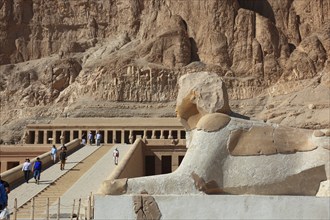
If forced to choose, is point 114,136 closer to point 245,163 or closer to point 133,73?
point 133,73

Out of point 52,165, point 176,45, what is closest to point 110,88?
point 176,45

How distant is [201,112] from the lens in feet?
24.6

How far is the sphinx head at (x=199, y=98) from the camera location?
7.40 meters

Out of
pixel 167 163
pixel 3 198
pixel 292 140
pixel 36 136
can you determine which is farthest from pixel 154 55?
pixel 292 140

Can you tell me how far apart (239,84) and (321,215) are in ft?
157

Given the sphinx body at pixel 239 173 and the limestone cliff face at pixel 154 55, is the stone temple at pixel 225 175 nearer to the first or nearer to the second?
the sphinx body at pixel 239 173

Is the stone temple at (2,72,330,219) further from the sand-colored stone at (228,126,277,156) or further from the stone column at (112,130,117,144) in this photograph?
the stone column at (112,130,117,144)

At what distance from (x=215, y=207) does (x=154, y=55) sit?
5022 centimetres

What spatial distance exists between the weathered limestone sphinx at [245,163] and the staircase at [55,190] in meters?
6.69


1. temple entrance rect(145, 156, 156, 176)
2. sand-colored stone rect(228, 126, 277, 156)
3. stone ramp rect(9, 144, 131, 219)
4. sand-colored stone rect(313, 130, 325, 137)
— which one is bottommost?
temple entrance rect(145, 156, 156, 176)

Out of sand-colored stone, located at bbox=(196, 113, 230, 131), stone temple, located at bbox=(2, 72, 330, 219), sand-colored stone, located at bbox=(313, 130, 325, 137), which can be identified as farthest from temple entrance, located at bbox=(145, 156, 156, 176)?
sand-colored stone, located at bbox=(313, 130, 325, 137)

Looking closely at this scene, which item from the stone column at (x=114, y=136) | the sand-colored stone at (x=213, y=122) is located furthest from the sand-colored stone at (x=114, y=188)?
the stone column at (x=114, y=136)

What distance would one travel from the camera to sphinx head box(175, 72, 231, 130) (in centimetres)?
740

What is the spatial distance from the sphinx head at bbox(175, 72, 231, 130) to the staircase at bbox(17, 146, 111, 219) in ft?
20.7
